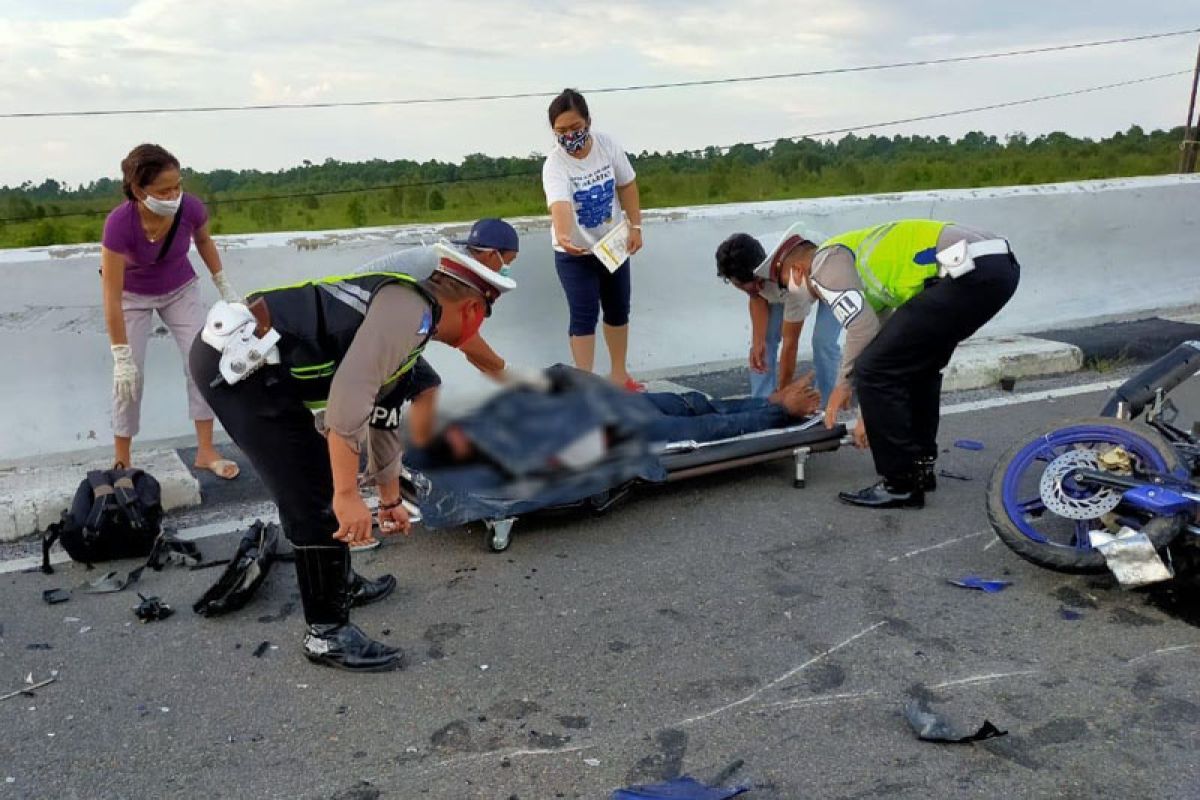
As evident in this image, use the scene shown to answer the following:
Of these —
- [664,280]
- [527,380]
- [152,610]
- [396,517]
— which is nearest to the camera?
[527,380]

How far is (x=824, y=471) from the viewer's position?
19.3 ft

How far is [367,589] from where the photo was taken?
436cm

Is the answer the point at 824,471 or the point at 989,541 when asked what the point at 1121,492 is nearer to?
the point at 989,541

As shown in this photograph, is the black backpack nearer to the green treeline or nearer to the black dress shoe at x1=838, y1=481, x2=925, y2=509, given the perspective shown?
the green treeline

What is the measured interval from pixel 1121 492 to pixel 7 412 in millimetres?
5191

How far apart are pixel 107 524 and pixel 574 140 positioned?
3.11 meters

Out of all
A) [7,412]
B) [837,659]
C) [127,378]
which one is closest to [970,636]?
[837,659]

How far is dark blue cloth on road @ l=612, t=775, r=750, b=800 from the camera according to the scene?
9.91ft

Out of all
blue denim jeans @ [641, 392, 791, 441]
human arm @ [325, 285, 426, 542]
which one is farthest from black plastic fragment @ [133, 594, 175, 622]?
blue denim jeans @ [641, 392, 791, 441]

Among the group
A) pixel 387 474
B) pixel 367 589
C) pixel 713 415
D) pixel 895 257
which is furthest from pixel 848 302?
pixel 367 589

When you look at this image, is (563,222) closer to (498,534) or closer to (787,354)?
(787,354)

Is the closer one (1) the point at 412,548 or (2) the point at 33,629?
(2) the point at 33,629

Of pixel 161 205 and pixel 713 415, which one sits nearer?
pixel 161 205

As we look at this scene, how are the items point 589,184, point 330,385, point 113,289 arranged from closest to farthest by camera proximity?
point 330,385, point 113,289, point 589,184
